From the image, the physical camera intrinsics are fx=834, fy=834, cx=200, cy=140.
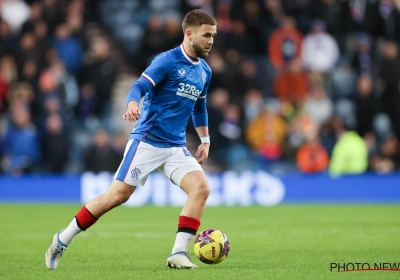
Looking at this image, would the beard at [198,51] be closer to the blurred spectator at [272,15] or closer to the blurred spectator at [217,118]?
the blurred spectator at [217,118]

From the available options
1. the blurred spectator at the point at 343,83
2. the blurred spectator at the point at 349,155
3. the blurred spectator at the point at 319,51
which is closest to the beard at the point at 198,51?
the blurred spectator at the point at 349,155

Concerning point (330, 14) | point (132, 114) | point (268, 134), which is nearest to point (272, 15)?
point (330, 14)

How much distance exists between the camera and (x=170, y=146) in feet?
27.4

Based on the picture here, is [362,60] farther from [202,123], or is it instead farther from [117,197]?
[117,197]

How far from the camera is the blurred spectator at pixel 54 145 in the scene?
62.3 ft

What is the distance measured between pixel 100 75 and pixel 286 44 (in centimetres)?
467

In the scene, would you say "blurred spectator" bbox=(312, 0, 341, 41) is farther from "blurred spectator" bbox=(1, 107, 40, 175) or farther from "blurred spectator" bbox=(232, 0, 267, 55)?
"blurred spectator" bbox=(1, 107, 40, 175)

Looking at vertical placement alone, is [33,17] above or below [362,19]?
below

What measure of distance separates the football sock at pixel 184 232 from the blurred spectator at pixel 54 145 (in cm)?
1136

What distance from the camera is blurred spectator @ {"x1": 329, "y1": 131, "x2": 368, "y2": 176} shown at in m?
19.4

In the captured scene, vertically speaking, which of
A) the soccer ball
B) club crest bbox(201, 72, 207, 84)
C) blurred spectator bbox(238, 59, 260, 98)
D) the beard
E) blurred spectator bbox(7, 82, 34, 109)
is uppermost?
blurred spectator bbox(238, 59, 260, 98)

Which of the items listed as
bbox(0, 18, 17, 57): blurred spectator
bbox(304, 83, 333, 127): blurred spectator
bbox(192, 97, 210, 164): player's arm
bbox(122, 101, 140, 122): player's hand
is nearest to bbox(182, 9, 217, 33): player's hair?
bbox(192, 97, 210, 164): player's arm

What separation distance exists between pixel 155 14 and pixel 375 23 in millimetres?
5664

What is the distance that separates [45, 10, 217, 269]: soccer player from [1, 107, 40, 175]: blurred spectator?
10.8m
